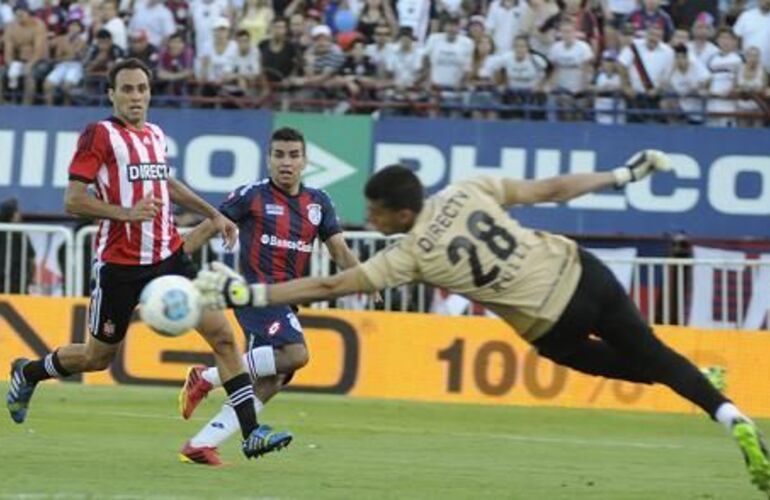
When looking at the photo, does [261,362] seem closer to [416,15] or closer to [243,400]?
[243,400]

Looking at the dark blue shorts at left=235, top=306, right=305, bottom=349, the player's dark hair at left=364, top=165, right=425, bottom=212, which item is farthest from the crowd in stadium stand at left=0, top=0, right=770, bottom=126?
the player's dark hair at left=364, top=165, right=425, bottom=212

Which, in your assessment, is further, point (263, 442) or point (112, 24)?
point (112, 24)

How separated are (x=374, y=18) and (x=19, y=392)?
12425mm

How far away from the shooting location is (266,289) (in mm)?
10461

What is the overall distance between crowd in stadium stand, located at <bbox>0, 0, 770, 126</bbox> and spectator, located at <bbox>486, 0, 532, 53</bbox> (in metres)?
0.02

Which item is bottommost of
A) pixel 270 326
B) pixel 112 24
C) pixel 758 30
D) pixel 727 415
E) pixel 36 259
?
pixel 36 259

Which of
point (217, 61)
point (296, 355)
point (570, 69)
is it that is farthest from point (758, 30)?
point (296, 355)

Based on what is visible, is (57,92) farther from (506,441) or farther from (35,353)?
(506,441)

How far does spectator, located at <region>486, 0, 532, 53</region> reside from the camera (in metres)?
24.8

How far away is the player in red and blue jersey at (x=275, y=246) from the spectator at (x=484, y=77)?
985cm

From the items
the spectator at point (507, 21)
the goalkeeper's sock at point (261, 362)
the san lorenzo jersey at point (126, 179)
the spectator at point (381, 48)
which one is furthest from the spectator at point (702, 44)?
the san lorenzo jersey at point (126, 179)

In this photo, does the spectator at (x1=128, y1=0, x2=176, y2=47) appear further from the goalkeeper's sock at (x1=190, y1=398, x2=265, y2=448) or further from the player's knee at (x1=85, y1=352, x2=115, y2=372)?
the goalkeeper's sock at (x1=190, y1=398, x2=265, y2=448)

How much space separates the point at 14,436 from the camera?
566 inches

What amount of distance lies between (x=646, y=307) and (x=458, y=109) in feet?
15.7
